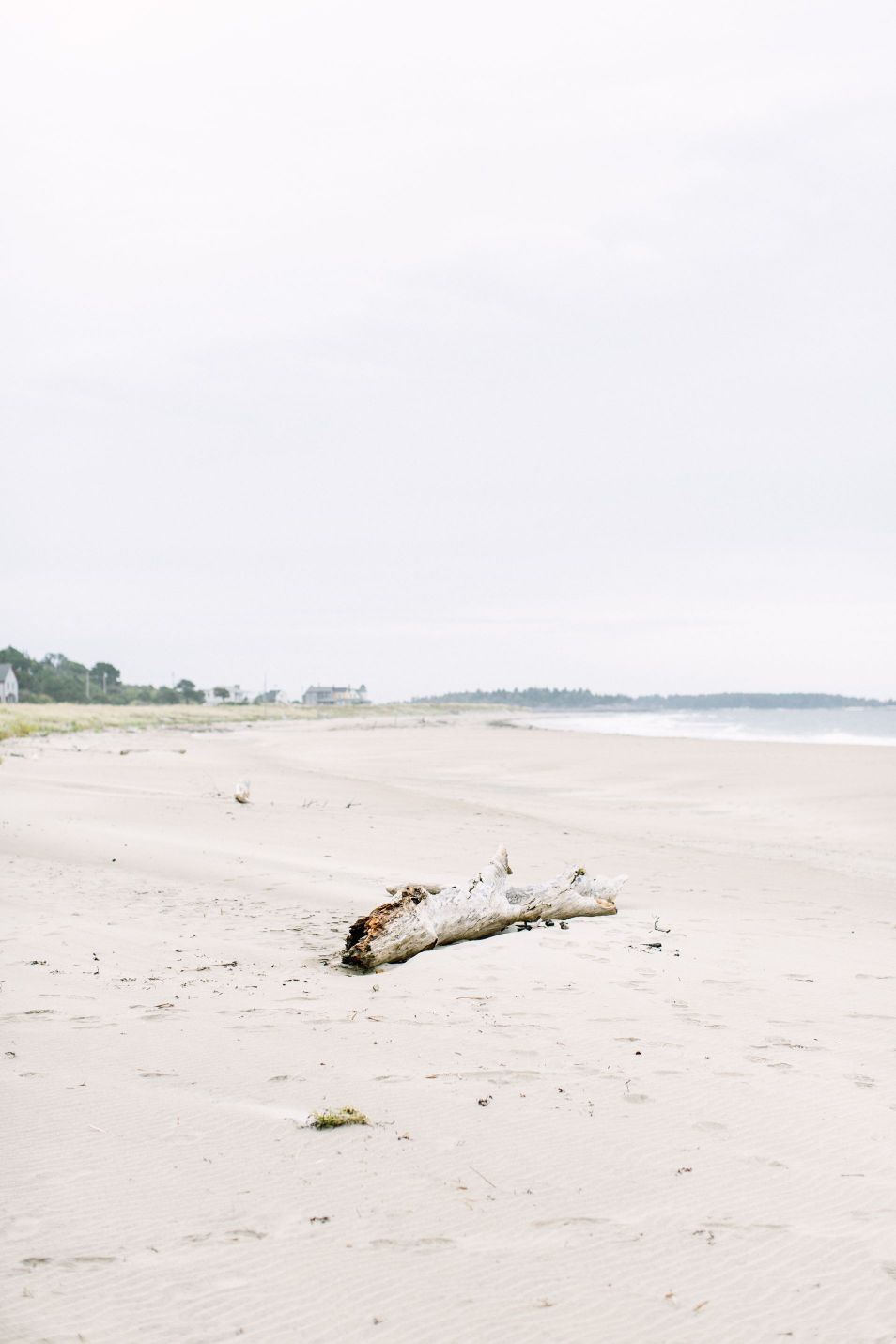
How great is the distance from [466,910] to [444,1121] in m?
3.70

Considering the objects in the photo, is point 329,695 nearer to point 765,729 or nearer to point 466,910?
point 765,729

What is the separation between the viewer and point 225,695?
154m

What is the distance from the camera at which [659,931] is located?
27.0 ft

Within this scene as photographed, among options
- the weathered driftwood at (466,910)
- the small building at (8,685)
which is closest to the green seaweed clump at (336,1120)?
the weathered driftwood at (466,910)

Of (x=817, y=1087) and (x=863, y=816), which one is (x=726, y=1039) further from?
(x=863, y=816)

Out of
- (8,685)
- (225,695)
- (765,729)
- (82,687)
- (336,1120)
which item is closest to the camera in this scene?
(336,1120)

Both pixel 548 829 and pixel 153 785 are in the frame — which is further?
pixel 153 785

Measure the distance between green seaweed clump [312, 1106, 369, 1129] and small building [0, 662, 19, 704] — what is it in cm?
8595

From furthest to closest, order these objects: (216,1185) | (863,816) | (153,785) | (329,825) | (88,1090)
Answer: (153,785) < (863,816) < (329,825) < (88,1090) < (216,1185)

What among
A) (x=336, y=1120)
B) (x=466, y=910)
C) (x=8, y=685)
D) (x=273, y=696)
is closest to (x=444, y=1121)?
(x=336, y=1120)

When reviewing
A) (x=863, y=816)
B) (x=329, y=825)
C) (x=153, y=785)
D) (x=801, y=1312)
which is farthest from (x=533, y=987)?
(x=153, y=785)

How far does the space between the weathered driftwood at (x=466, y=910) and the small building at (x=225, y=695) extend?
13839 centimetres

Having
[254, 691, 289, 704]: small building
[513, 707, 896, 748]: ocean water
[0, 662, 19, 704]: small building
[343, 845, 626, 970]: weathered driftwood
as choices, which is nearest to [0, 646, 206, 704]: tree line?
[0, 662, 19, 704]: small building

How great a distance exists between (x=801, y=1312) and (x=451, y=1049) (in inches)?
96.5
